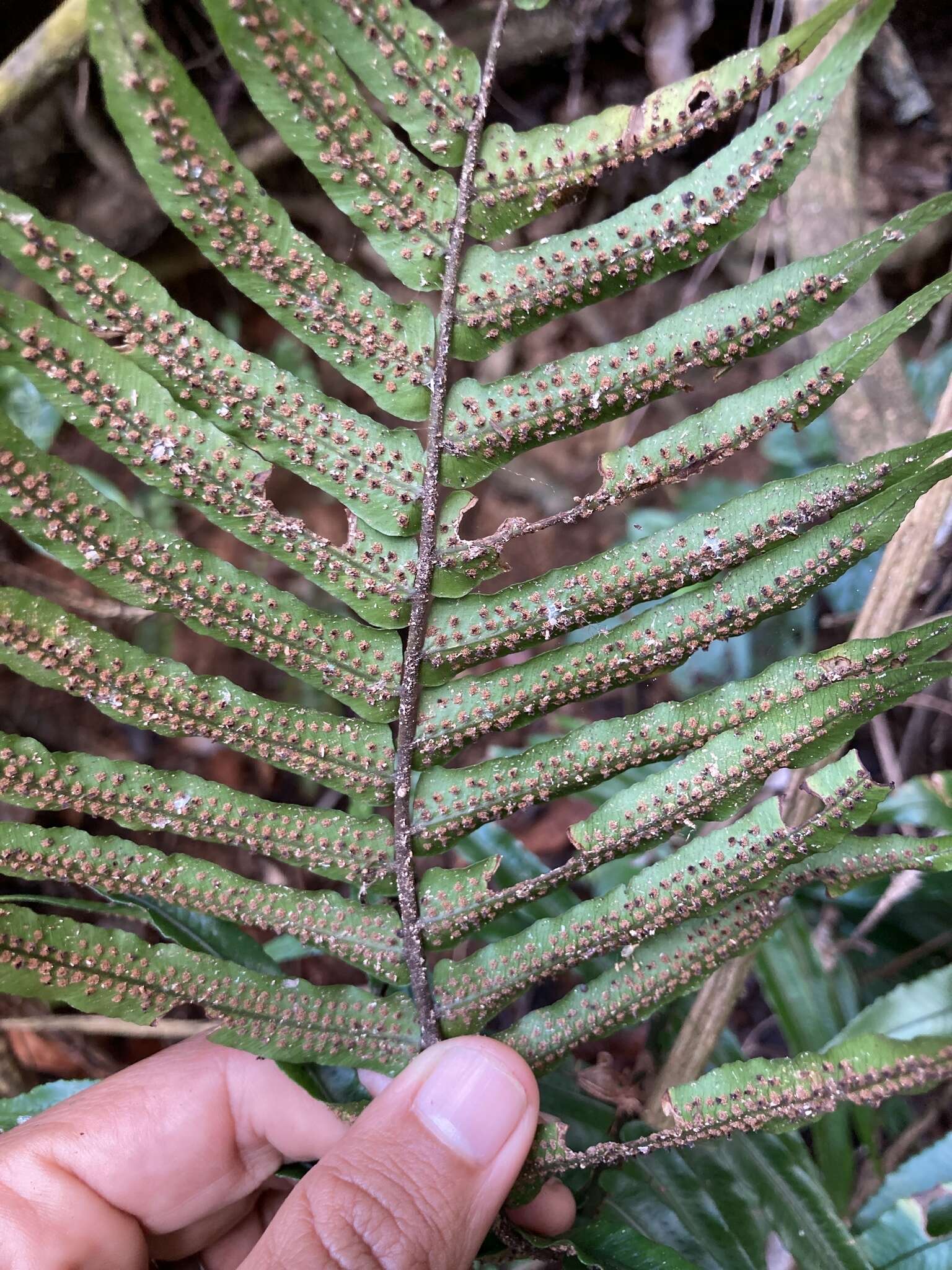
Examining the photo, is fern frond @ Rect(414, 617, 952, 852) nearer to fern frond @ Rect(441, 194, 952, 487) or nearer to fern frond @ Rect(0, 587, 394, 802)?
fern frond @ Rect(0, 587, 394, 802)

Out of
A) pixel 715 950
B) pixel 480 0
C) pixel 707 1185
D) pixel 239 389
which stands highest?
pixel 480 0

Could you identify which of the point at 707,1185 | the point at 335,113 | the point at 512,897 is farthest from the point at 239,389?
the point at 707,1185

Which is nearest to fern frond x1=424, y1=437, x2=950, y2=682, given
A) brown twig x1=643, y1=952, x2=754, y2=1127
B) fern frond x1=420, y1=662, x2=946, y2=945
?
fern frond x1=420, y1=662, x2=946, y2=945

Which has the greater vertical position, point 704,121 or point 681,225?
point 704,121

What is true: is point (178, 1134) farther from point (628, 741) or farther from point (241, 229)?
point (241, 229)

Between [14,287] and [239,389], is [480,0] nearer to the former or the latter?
[14,287]

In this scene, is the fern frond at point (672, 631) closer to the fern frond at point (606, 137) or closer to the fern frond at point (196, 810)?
the fern frond at point (196, 810)
